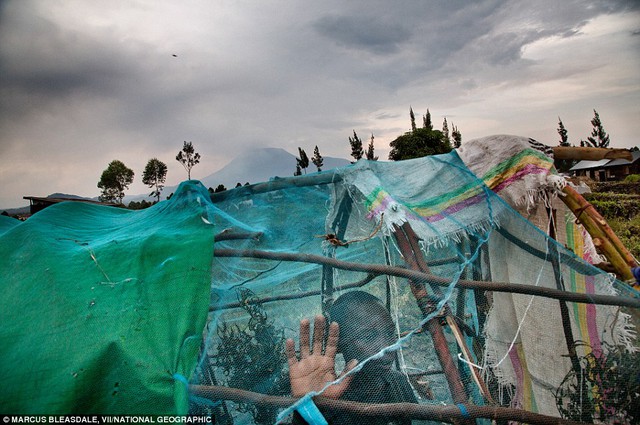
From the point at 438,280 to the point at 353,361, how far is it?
0.64 metres

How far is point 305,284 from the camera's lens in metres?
2.80

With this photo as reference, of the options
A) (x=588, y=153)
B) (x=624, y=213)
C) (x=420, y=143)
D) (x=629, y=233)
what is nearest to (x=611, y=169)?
(x=420, y=143)

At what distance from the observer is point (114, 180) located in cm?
5219

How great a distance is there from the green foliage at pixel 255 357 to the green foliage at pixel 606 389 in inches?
62.6

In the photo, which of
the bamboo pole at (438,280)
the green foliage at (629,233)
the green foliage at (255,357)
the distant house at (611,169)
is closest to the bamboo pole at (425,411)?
the green foliage at (255,357)

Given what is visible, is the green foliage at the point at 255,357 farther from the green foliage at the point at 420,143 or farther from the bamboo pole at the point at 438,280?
the green foliage at the point at 420,143

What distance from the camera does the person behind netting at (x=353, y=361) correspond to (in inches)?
75.4

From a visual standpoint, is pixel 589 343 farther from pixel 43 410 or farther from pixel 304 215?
pixel 43 410

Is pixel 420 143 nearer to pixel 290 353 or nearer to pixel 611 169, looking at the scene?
pixel 611 169

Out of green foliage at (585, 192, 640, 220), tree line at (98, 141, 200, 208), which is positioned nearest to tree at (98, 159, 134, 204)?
tree line at (98, 141, 200, 208)

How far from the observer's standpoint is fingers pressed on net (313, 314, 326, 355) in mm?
2078

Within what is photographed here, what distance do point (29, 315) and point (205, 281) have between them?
921 millimetres

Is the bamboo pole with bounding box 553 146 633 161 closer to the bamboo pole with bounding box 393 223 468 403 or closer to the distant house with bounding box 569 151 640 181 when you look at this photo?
the bamboo pole with bounding box 393 223 468 403

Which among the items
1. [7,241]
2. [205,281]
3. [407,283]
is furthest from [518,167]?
[7,241]
